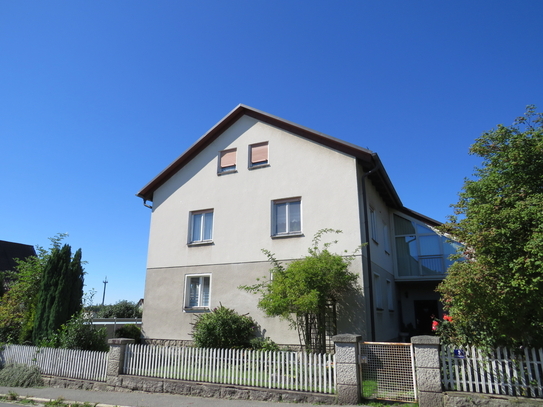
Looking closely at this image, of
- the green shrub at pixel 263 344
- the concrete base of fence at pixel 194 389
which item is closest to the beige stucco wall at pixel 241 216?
the green shrub at pixel 263 344

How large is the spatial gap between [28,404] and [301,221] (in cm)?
926

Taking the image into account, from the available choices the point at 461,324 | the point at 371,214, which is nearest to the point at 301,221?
the point at 371,214

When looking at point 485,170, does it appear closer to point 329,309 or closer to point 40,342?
point 329,309

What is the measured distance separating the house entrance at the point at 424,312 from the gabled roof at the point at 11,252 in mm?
32454

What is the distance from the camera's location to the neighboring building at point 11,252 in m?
33.9

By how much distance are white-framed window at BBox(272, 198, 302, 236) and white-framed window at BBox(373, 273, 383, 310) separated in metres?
3.30

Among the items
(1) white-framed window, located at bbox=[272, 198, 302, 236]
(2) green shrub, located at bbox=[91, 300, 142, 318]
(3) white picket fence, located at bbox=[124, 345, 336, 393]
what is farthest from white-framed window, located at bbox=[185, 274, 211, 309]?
(2) green shrub, located at bbox=[91, 300, 142, 318]

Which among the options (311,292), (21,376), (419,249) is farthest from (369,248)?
(21,376)

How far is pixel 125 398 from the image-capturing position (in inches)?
373

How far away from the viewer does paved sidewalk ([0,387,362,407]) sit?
8656 millimetres

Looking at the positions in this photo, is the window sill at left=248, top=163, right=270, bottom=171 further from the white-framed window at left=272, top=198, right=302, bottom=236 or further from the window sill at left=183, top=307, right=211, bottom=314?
the window sill at left=183, top=307, right=211, bottom=314

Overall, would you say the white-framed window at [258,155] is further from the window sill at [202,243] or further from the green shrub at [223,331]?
the green shrub at [223,331]

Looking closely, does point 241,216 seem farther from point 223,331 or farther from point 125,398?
point 125,398

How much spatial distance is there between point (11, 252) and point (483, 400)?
130 ft
